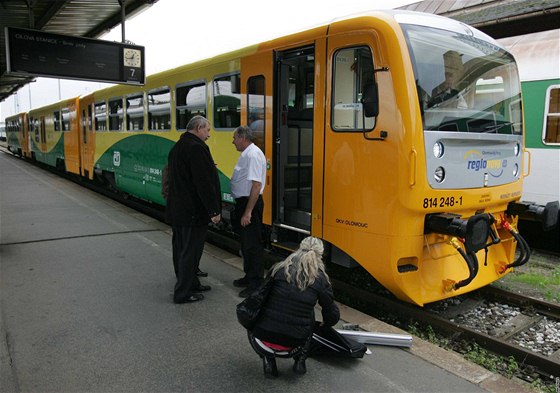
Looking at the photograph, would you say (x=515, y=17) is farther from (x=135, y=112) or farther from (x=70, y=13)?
(x=70, y=13)

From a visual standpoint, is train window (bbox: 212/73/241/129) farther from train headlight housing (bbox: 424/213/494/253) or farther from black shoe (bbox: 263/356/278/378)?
black shoe (bbox: 263/356/278/378)

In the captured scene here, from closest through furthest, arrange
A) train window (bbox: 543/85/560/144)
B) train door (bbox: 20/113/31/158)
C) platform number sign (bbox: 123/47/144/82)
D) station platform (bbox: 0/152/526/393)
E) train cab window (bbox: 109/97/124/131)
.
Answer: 1. station platform (bbox: 0/152/526/393)
2. train window (bbox: 543/85/560/144)
3. platform number sign (bbox: 123/47/144/82)
4. train cab window (bbox: 109/97/124/131)
5. train door (bbox: 20/113/31/158)

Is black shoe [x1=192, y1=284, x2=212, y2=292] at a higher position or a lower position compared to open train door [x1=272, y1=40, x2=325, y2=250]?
lower

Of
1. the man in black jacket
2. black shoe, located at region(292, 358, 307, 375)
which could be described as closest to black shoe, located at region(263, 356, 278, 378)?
black shoe, located at region(292, 358, 307, 375)

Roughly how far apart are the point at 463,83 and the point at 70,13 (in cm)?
784

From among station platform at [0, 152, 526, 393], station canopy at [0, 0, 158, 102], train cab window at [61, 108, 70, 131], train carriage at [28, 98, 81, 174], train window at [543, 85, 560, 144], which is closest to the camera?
station platform at [0, 152, 526, 393]

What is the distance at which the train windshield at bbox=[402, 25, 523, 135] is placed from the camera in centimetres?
410

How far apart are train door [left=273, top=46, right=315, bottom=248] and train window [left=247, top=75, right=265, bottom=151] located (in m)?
0.28

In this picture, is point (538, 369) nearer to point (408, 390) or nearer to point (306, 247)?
point (408, 390)

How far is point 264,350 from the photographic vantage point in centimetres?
307

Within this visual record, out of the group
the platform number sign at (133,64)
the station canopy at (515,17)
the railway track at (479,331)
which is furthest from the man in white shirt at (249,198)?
the station canopy at (515,17)

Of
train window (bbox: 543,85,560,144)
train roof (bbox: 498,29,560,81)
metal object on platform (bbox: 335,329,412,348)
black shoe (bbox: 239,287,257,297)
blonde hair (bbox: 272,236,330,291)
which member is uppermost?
train roof (bbox: 498,29,560,81)

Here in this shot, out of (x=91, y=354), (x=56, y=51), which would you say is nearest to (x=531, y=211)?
(x=91, y=354)

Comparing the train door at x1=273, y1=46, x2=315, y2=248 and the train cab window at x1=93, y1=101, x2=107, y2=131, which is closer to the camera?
the train door at x1=273, y1=46, x2=315, y2=248
